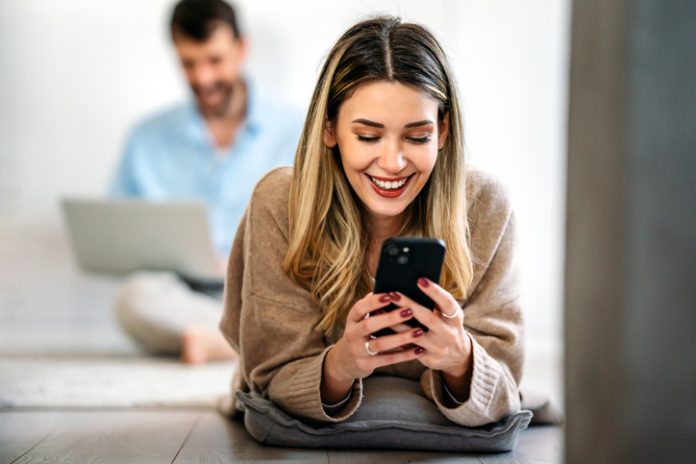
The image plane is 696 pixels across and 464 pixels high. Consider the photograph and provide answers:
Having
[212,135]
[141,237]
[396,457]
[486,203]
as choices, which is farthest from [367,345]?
[212,135]

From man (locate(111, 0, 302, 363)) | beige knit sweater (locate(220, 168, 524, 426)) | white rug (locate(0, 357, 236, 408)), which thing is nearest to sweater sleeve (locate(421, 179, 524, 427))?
beige knit sweater (locate(220, 168, 524, 426))

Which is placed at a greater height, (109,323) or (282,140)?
(282,140)

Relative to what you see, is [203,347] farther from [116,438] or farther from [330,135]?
[330,135]

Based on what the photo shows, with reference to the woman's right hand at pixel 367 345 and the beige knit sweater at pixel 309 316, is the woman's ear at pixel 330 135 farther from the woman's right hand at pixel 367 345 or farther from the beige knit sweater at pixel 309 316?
the woman's right hand at pixel 367 345

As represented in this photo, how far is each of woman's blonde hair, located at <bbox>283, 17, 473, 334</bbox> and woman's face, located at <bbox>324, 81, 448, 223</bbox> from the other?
0.14 ft

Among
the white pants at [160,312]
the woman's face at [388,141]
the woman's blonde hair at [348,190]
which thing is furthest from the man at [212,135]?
the woman's face at [388,141]

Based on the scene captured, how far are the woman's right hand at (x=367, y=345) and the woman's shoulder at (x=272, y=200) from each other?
0.30m

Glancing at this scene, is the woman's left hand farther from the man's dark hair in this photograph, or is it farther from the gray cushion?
the man's dark hair

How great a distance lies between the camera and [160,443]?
5.76 ft

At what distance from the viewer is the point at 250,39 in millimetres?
4043

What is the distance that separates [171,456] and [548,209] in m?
2.72

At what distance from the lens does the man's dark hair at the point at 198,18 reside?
3.62 metres

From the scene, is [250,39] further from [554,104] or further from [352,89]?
[352,89]

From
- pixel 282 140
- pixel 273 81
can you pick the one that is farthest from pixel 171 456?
pixel 273 81
